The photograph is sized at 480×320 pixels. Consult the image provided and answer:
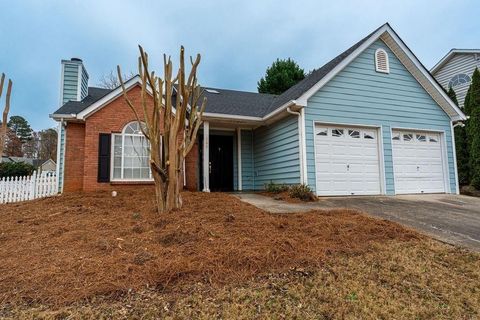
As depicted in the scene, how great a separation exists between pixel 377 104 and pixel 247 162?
196 inches

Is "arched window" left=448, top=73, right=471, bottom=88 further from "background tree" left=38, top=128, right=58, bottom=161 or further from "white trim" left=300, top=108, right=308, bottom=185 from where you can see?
"background tree" left=38, top=128, right=58, bottom=161

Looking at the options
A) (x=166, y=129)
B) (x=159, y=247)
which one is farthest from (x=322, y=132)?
(x=159, y=247)

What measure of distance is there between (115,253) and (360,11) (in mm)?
12739

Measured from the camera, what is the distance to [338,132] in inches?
355

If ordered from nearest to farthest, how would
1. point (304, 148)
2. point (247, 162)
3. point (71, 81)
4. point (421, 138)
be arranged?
point (304, 148) < point (421, 138) < point (247, 162) < point (71, 81)

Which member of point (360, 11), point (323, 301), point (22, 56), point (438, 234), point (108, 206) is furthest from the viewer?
point (22, 56)

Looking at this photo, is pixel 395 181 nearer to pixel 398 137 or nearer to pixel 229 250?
pixel 398 137

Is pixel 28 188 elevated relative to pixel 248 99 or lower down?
lower down

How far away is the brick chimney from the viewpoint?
465 inches

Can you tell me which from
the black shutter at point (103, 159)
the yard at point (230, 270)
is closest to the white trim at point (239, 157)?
the black shutter at point (103, 159)

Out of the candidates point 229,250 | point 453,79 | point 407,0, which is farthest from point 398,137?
point 453,79

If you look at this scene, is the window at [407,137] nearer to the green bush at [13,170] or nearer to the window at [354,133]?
the window at [354,133]

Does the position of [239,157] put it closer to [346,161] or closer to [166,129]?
[346,161]

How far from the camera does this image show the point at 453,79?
699 inches
